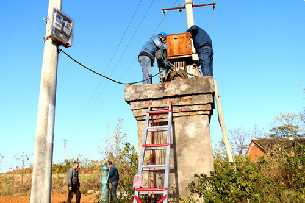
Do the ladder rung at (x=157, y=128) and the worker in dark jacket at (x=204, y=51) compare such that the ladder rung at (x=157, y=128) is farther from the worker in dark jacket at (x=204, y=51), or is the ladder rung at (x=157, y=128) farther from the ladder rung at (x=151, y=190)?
the worker in dark jacket at (x=204, y=51)

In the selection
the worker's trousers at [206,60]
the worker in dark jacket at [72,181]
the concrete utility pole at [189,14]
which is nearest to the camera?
the worker's trousers at [206,60]

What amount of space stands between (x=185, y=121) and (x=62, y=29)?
2.86m

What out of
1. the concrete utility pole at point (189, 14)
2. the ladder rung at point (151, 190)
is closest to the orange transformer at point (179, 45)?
the ladder rung at point (151, 190)

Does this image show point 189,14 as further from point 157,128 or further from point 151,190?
point 151,190

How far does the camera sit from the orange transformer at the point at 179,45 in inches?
225

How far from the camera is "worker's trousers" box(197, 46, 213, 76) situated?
511 centimetres

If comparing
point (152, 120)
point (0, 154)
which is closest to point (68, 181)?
point (152, 120)

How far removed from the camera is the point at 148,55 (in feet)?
17.6

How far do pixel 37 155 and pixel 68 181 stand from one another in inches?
202

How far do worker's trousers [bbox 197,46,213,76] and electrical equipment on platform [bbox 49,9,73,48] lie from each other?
9.10ft

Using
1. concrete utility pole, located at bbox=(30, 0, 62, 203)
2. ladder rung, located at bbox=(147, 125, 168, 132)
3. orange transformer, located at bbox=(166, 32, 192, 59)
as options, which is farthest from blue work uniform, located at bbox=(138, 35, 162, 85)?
concrete utility pole, located at bbox=(30, 0, 62, 203)

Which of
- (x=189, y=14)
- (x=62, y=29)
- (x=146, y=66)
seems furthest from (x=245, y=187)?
(x=189, y=14)

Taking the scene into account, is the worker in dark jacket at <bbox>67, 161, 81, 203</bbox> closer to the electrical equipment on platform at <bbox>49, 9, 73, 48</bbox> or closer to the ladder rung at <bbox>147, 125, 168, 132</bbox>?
the electrical equipment on platform at <bbox>49, 9, 73, 48</bbox>

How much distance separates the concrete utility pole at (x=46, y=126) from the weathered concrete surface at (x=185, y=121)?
1.39 metres
